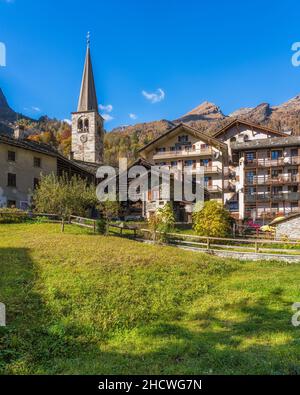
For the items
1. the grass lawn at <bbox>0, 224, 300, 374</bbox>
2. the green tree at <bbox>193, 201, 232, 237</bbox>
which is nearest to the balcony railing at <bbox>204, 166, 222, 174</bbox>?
the green tree at <bbox>193, 201, 232, 237</bbox>

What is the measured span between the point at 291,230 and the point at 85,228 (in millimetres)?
18238

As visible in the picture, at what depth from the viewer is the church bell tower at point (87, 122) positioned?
238 ft

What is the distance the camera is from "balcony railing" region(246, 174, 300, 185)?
46875mm

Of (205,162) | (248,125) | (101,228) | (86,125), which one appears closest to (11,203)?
(101,228)

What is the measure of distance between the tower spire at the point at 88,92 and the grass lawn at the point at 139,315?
187 feet

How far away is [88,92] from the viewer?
73.1 meters

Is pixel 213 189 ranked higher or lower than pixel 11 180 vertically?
lower

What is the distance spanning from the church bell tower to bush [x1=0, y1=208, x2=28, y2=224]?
1611 inches

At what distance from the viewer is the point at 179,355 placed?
30.2 feet

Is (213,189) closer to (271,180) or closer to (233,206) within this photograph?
(233,206)

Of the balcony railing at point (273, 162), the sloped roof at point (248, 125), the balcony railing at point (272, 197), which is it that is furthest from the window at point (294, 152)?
the balcony railing at point (272, 197)

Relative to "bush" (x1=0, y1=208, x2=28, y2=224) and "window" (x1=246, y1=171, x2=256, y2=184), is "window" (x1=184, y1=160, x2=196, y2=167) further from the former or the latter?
"bush" (x1=0, y1=208, x2=28, y2=224)

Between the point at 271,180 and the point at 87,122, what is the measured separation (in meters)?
40.3

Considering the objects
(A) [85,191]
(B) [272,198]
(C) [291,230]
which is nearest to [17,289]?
(A) [85,191]
